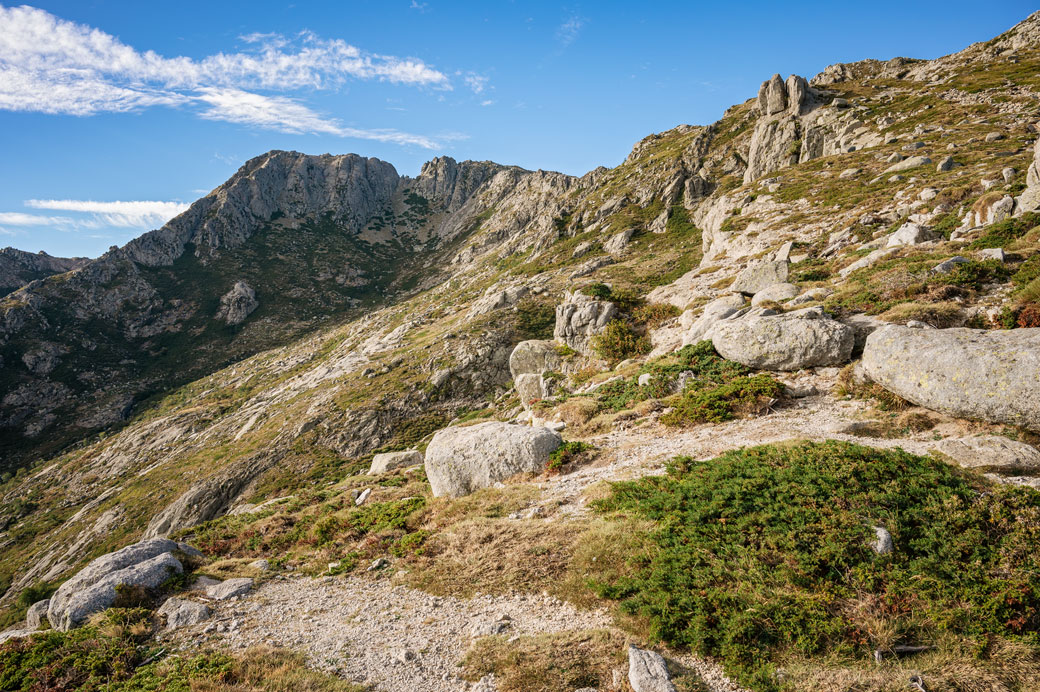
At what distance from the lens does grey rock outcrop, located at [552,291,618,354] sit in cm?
3606

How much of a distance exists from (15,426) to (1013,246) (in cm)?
16422

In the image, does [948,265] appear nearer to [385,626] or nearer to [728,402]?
[728,402]

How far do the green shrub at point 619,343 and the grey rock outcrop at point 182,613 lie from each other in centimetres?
2651

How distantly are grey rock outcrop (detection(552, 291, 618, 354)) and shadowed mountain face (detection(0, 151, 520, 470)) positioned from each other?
110 m

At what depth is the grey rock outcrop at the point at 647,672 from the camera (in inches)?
257

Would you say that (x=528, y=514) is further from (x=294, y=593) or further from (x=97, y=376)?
(x=97, y=376)

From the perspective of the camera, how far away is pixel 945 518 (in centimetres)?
824

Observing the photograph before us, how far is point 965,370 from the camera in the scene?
1187 centimetres

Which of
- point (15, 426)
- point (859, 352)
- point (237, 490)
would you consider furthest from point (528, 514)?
point (15, 426)

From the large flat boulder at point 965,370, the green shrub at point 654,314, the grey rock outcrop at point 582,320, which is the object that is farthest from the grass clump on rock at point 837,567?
the grey rock outcrop at point 582,320

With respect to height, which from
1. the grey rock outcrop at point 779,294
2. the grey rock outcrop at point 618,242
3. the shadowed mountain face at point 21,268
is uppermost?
the shadowed mountain face at point 21,268

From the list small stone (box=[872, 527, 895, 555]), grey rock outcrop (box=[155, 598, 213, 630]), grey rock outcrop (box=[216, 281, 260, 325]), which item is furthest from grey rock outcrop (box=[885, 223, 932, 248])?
grey rock outcrop (box=[216, 281, 260, 325])

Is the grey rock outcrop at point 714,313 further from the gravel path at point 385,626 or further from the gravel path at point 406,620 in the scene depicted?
the gravel path at point 385,626

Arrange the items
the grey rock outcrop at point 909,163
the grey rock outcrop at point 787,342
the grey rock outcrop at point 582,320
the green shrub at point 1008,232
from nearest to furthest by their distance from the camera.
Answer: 1. the grey rock outcrop at point 787,342
2. the green shrub at point 1008,232
3. the grey rock outcrop at point 582,320
4. the grey rock outcrop at point 909,163
